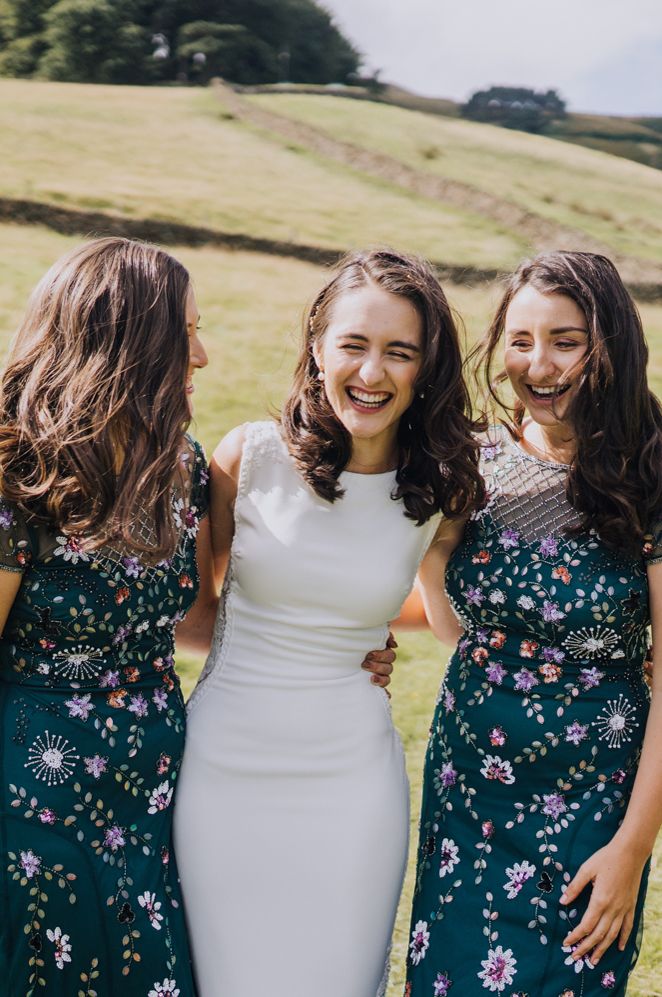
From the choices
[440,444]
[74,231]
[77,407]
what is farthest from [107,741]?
[74,231]

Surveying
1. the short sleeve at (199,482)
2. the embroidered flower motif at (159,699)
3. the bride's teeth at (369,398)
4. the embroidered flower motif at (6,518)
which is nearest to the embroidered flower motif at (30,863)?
the embroidered flower motif at (159,699)

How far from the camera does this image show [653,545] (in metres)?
2.93

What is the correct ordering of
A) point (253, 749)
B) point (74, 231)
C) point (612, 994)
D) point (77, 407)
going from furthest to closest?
point (74, 231)
point (253, 749)
point (612, 994)
point (77, 407)

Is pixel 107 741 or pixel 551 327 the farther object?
pixel 551 327

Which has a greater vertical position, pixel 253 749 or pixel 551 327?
pixel 551 327

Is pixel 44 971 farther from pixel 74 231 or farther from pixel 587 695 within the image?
pixel 74 231

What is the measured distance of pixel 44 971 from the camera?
264cm

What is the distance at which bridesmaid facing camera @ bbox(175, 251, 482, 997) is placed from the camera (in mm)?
2949

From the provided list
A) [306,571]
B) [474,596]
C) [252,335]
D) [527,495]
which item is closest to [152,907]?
[306,571]

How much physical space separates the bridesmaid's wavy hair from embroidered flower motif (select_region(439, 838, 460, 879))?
1.22 metres

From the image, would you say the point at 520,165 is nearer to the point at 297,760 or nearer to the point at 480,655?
the point at 480,655

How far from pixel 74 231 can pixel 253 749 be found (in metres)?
16.8

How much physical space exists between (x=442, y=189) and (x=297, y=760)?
86.7 feet

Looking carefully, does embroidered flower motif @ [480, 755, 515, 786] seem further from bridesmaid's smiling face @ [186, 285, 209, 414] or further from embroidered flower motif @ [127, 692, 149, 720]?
bridesmaid's smiling face @ [186, 285, 209, 414]
